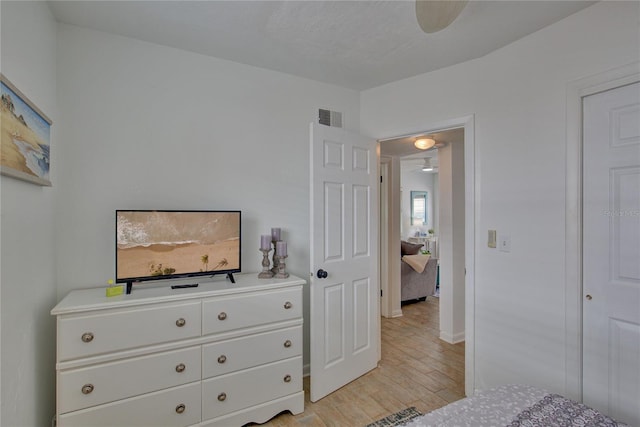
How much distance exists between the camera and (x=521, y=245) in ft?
6.77

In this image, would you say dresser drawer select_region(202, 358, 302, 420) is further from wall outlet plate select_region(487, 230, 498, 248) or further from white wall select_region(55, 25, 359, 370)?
wall outlet plate select_region(487, 230, 498, 248)

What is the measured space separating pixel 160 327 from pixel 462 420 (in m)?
1.58

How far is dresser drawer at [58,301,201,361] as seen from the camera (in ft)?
5.10

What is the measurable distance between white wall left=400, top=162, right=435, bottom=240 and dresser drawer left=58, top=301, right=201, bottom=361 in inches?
290

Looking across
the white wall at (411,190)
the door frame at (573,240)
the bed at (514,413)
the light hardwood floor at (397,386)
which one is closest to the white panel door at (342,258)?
the light hardwood floor at (397,386)

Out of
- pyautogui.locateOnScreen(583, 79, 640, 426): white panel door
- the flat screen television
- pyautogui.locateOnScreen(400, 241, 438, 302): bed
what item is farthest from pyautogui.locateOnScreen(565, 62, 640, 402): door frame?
pyautogui.locateOnScreen(400, 241, 438, 302): bed

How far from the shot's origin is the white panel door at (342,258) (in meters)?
2.35

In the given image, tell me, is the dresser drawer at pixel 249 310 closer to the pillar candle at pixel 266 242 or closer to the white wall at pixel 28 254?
the pillar candle at pixel 266 242

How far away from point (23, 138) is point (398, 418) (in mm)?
2678

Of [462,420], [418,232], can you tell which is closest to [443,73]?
[462,420]

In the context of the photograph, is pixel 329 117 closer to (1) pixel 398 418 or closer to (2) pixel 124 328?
(2) pixel 124 328

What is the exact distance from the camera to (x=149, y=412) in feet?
5.63

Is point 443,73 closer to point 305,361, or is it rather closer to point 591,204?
point 591,204

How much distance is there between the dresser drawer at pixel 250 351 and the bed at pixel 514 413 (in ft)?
3.85
